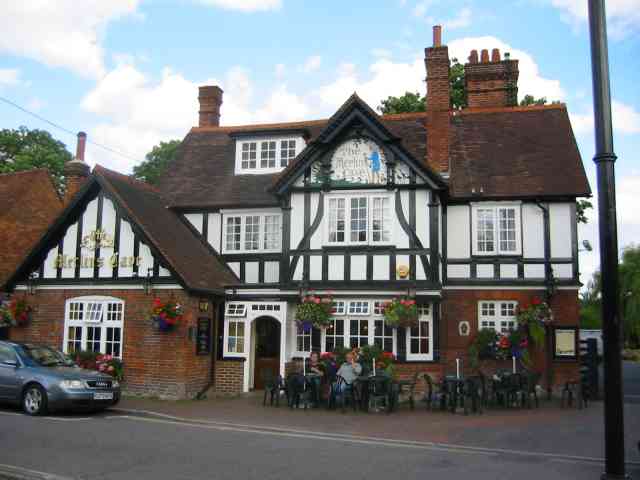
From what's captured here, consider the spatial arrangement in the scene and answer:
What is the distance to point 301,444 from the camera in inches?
416

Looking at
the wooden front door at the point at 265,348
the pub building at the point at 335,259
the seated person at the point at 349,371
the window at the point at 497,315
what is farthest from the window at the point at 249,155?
the window at the point at 497,315

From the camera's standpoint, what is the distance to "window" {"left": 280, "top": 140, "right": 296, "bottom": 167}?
67.9 ft

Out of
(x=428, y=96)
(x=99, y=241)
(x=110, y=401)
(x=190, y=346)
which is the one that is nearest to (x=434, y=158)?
(x=428, y=96)

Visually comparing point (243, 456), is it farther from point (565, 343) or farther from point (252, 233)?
point (565, 343)

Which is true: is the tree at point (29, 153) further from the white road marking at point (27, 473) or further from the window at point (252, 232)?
the white road marking at point (27, 473)

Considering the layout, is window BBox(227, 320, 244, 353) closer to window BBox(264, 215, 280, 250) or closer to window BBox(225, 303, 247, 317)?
window BBox(225, 303, 247, 317)

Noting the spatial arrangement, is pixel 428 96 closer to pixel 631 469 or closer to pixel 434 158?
pixel 434 158

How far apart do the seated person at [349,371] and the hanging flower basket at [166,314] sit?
4329 mm

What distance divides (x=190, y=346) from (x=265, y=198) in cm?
507

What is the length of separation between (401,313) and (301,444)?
238 inches

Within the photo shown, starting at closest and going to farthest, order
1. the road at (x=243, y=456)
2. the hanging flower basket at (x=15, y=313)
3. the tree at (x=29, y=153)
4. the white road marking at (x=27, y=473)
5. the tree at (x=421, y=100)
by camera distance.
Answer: the white road marking at (x=27, y=473) → the road at (x=243, y=456) → the hanging flower basket at (x=15, y=313) → the tree at (x=421, y=100) → the tree at (x=29, y=153)

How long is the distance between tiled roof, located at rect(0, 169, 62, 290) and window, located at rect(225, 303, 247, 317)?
8.41m

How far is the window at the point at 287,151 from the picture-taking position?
814 inches

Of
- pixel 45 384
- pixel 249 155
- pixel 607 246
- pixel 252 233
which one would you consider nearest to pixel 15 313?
pixel 45 384
